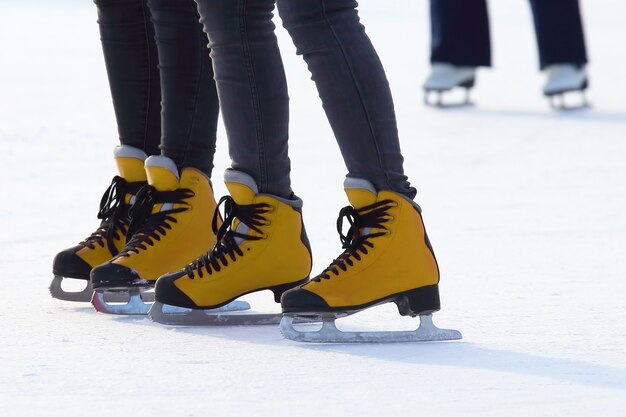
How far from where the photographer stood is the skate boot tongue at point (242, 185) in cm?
177

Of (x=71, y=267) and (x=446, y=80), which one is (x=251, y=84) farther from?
(x=446, y=80)

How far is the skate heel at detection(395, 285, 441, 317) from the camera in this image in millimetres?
1699

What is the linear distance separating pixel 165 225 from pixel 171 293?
0.55ft

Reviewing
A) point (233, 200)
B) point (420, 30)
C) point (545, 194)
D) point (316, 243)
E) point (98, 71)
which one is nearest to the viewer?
point (233, 200)

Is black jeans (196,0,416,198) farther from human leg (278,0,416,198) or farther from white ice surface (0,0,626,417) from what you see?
white ice surface (0,0,626,417)

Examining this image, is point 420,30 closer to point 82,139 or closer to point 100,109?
point 100,109

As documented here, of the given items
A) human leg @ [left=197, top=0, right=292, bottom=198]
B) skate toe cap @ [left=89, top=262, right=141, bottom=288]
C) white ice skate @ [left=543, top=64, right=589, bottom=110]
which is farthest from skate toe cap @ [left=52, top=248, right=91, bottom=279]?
white ice skate @ [left=543, top=64, right=589, bottom=110]

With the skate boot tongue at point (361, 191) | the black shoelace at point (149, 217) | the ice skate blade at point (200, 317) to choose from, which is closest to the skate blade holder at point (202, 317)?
the ice skate blade at point (200, 317)

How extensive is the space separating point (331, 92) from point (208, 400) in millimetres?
474

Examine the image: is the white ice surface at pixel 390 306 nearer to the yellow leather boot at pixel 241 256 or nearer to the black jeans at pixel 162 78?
the yellow leather boot at pixel 241 256

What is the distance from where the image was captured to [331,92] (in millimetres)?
1676

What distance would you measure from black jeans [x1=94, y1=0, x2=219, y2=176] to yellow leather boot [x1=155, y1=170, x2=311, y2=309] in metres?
0.18

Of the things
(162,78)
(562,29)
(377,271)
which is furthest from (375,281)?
(562,29)

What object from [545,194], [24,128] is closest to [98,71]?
[24,128]
